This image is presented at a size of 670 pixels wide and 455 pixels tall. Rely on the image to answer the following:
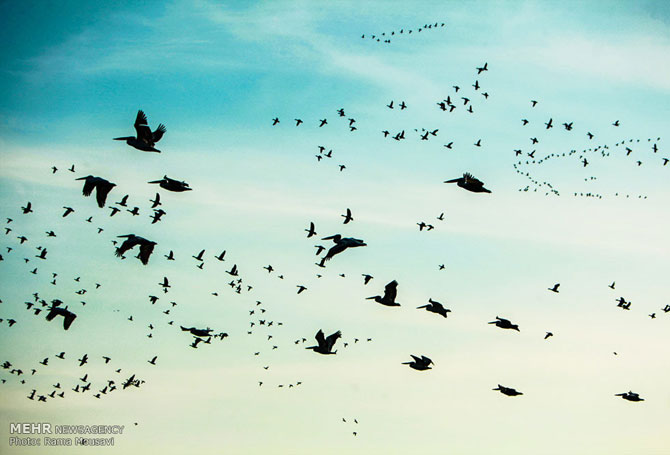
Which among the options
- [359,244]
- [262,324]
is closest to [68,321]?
[359,244]

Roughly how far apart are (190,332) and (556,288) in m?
27.9

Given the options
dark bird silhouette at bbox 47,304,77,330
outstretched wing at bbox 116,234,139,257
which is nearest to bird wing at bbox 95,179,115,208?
outstretched wing at bbox 116,234,139,257

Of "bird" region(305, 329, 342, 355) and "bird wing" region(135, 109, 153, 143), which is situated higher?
"bird wing" region(135, 109, 153, 143)

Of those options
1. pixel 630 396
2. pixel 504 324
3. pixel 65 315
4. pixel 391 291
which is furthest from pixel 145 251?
pixel 630 396

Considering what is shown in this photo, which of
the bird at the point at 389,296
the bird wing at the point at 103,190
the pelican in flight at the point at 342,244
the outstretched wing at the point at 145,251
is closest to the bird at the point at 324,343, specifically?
the bird at the point at 389,296

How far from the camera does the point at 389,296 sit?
2998cm

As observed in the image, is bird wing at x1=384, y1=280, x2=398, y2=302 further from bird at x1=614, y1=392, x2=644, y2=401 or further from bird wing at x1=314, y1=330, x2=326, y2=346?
bird at x1=614, y1=392, x2=644, y2=401

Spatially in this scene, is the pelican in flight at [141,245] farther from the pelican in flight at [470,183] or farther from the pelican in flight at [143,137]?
the pelican in flight at [470,183]

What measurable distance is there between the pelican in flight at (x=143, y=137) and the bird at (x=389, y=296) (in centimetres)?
1282

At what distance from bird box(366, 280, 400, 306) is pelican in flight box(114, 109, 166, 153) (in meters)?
12.8

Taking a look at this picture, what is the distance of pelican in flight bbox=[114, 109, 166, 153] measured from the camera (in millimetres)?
24312

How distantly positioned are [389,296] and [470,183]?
7342 millimetres

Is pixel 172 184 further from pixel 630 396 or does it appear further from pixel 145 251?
pixel 630 396

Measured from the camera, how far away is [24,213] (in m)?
47.3
